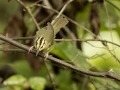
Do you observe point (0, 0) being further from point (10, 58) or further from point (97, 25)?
point (97, 25)

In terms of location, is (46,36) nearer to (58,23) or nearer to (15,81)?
(58,23)

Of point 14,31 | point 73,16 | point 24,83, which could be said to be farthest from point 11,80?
point 73,16

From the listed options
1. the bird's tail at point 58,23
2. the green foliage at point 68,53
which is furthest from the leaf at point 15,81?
the bird's tail at point 58,23

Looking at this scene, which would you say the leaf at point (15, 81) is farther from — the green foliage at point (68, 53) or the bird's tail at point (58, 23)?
the bird's tail at point (58, 23)

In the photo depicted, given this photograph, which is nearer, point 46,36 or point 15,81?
point 46,36

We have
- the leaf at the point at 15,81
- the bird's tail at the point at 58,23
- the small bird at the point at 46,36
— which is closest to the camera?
the small bird at the point at 46,36

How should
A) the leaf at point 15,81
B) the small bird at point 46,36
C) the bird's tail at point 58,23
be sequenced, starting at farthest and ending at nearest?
the leaf at point 15,81 → the bird's tail at point 58,23 → the small bird at point 46,36

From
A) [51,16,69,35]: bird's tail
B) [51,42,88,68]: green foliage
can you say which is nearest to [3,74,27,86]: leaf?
[51,42,88,68]: green foliage

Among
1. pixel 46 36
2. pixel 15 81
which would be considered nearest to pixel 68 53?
pixel 15 81

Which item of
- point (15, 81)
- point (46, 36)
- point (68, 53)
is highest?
point (46, 36)

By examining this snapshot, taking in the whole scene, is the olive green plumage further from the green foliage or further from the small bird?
the green foliage

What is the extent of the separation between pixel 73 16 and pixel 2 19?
42.4 inches

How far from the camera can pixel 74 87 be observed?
219cm

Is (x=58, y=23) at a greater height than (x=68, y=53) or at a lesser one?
greater
